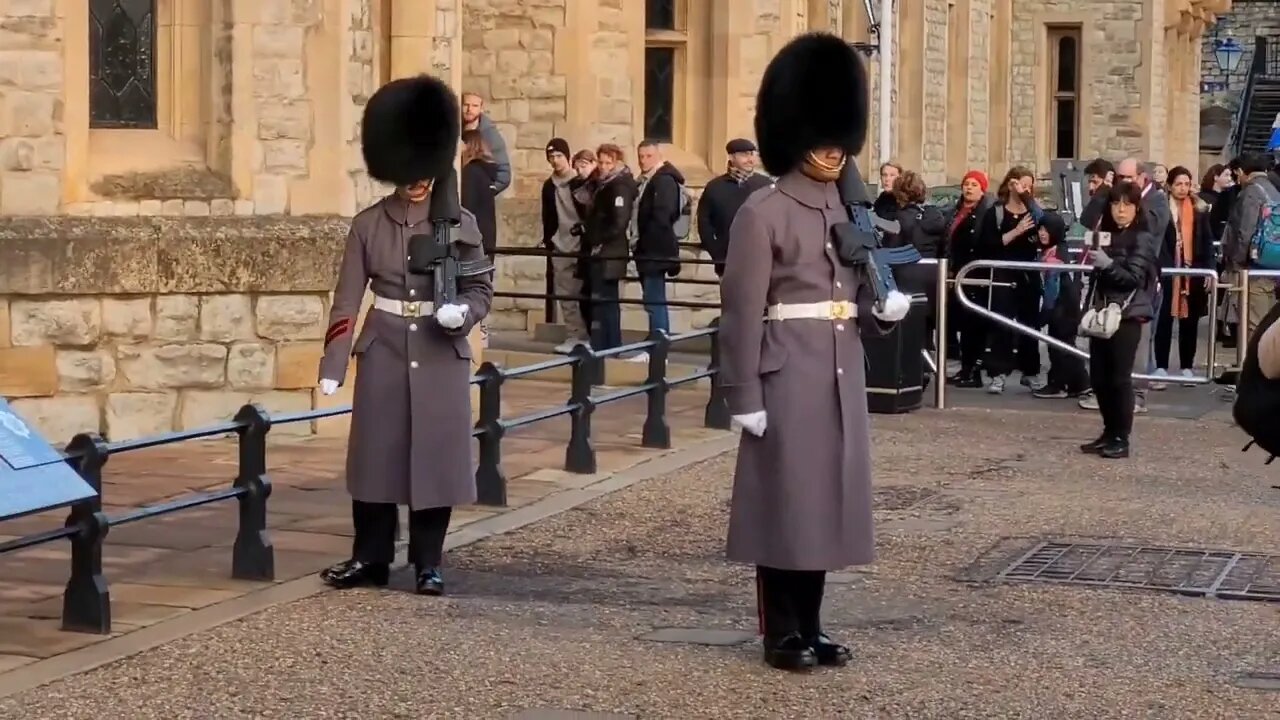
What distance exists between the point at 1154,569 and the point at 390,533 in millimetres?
2907

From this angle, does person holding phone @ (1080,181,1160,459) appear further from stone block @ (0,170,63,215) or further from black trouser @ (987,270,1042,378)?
stone block @ (0,170,63,215)

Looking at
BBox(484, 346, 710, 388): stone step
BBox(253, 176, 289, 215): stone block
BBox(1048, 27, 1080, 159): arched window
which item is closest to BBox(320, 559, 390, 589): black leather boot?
BBox(253, 176, 289, 215): stone block

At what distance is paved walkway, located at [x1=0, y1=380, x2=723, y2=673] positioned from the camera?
27.1 ft

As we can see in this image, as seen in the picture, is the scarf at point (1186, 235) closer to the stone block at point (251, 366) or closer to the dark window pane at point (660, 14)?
the dark window pane at point (660, 14)

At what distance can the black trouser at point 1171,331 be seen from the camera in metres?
17.6

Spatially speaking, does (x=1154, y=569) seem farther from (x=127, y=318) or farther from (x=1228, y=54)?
(x=1228, y=54)

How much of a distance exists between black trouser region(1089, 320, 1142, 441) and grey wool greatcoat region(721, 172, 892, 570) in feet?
19.3

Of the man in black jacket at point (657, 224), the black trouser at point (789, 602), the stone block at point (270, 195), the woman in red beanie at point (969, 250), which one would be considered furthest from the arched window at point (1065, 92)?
the black trouser at point (789, 602)

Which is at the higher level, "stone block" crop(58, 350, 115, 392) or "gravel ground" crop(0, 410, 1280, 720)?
"stone block" crop(58, 350, 115, 392)

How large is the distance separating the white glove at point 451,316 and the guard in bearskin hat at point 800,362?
4.29 feet

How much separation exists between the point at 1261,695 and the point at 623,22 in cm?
1393

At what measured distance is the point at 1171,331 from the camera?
17.9 m

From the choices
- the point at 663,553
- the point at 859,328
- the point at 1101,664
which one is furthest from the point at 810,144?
the point at 663,553

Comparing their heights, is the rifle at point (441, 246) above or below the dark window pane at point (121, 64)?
below
